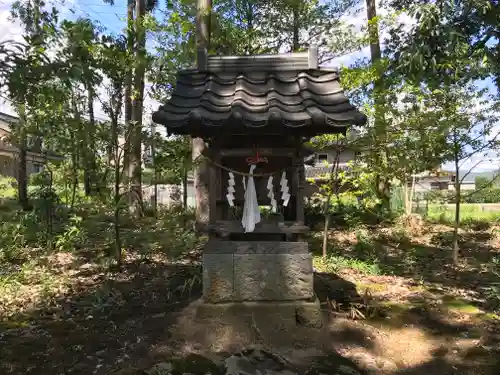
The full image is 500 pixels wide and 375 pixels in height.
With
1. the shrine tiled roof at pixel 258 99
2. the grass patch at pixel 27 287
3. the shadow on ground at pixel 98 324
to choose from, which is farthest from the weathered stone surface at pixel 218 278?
the grass patch at pixel 27 287

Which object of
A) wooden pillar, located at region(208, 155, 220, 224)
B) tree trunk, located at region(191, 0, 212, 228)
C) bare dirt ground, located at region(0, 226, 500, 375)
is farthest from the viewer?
tree trunk, located at region(191, 0, 212, 228)

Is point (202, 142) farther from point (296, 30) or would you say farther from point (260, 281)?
point (296, 30)

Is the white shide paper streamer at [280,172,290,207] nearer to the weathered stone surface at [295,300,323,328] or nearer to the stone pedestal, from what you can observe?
the stone pedestal

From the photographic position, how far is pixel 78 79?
2.71 m

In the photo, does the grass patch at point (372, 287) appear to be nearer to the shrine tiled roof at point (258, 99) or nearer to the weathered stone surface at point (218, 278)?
the weathered stone surface at point (218, 278)

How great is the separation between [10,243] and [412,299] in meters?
7.90

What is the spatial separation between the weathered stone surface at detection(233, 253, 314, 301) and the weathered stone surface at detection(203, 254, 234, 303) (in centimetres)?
7

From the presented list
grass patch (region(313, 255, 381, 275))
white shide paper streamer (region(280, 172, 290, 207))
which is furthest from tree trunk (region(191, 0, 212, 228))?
white shide paper streamer (region(280, 172, 290, 207))

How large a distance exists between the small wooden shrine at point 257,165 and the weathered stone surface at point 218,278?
1 cm

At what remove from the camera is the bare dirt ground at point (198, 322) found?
4.29 meters

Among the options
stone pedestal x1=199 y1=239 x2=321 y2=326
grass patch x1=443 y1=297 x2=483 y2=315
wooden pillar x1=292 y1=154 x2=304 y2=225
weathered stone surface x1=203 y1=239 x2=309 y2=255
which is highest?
wooden pillar x1=292 y1=154 x2=304 y2=225

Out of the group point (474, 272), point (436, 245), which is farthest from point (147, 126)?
point (436, 245)

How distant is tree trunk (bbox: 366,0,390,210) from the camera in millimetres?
8281

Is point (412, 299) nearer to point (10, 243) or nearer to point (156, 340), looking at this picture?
point (156, 340)
